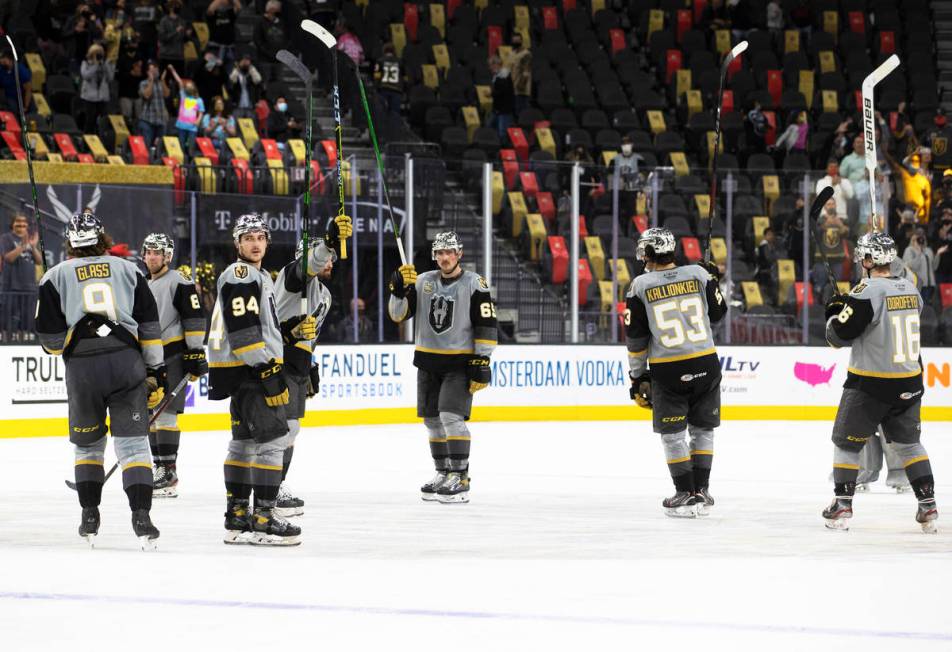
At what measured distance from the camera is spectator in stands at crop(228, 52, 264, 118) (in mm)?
18719

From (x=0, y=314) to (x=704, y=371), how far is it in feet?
23.9

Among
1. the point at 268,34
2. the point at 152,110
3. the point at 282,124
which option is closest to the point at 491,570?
the point at 152,110

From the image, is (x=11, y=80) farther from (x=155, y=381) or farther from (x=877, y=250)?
(x=877, y=250)

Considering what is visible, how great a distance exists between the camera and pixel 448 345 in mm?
9320

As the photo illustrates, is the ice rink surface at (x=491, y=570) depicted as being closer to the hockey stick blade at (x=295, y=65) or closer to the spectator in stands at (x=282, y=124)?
the hockey stick blade at (x=295, y=65)

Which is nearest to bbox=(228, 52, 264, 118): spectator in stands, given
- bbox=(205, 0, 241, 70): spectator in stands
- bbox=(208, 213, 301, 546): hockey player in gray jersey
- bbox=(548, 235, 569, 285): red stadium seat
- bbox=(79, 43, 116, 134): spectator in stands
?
bbox=(205, 0, 241, 70): spectator in stands

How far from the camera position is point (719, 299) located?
28.2ft

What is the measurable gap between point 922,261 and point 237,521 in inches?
434

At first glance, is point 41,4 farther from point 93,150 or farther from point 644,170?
point 644,170

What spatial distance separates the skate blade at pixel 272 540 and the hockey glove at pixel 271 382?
1.93 ft

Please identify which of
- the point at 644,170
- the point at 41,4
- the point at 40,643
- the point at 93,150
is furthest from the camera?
the point at 41,4

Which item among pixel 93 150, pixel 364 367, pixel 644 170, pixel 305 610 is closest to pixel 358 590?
pixel 305 610

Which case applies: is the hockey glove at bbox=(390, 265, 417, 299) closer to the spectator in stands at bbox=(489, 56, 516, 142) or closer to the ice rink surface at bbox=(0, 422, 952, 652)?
the ice rink surface at bbox=(0, 422, 952, 652)

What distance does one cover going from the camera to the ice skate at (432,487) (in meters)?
9.17
